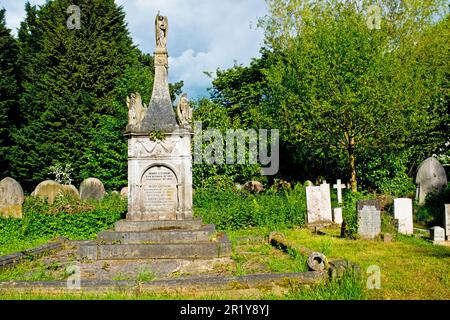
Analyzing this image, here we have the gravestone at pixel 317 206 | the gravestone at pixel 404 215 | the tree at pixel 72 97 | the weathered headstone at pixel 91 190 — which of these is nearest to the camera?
the gravestone at pixel 404 215

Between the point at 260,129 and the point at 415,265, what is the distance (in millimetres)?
16242

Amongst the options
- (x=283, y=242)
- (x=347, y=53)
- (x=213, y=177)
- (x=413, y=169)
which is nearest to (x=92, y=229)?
(x=283, y=242)

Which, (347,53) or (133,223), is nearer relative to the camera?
(133,223)

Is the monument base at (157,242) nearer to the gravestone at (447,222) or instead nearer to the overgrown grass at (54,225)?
the overgrown grass at (54,225)

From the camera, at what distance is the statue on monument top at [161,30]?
1117 cm

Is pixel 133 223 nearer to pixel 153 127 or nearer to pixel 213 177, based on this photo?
pixel 153 127

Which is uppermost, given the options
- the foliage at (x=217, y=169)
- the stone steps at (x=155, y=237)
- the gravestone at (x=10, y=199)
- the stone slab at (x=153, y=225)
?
the foliage at (x=217, y=169)

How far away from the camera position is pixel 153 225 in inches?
391

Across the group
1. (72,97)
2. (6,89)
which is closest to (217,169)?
(72,97)


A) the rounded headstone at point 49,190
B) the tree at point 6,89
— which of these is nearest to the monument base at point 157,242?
the rounded headstone at point 49,190

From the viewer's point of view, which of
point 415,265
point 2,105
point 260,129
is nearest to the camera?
point 415,265

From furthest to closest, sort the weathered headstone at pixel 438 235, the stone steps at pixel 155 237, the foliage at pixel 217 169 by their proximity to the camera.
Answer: the foliage at pixel 217 169, the weathered headstone at pixel 438 235, the stone steps at pixel 155 237

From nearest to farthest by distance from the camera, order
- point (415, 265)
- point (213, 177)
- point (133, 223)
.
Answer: point (415, 265), point (133, 223), point (213, 177)

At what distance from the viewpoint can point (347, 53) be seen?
17.1m
